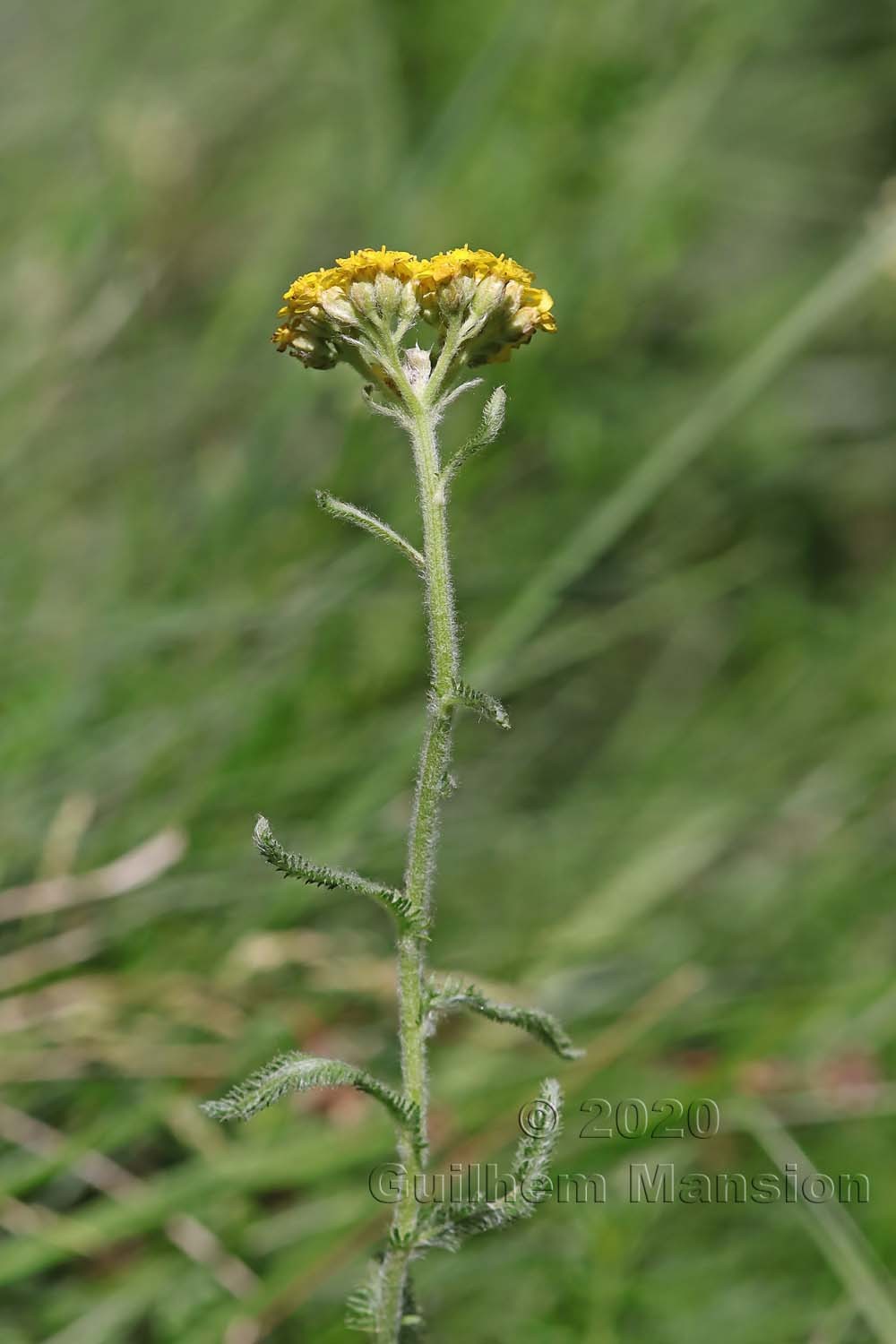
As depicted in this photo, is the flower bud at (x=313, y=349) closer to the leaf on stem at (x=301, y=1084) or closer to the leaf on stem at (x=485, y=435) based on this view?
the leaf on stem at (x=485, y=435)

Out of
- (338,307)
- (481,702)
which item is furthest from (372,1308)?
(338,307)

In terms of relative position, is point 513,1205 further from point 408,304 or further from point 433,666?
point 408,304

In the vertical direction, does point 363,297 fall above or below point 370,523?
above

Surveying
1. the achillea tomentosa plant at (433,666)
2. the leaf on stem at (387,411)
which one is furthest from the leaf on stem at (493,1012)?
the leaf on stem at (387,411)

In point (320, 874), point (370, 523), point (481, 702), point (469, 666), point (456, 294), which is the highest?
point (469, 666)

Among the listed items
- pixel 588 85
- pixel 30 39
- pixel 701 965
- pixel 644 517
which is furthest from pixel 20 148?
pixel 701 965

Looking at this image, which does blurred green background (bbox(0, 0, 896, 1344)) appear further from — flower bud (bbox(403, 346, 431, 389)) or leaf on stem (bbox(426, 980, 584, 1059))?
flower bud (bbox(403, 346, 431, 389))

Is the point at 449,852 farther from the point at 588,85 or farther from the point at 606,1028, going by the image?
the point at 588,85
